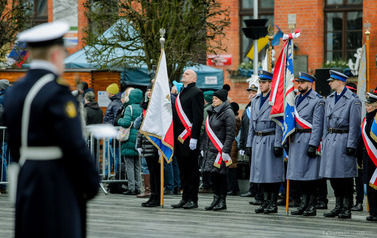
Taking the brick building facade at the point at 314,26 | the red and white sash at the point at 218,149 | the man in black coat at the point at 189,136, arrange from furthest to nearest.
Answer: the brick building facade at the point at 314,26, the man in black coat at the point at 189,136, the red and white sash at the point at 218,149

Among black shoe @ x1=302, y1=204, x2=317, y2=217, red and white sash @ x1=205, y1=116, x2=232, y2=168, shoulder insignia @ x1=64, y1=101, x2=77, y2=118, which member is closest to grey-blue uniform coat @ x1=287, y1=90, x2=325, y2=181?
black shoe @ x1=302, y1=204, x2=317, y2=217

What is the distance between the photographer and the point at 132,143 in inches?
565

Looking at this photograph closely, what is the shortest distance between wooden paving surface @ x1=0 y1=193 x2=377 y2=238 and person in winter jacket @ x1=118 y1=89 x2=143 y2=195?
161 cm

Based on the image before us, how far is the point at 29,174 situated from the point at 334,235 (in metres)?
5.69

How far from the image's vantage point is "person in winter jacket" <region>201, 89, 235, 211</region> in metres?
11.8

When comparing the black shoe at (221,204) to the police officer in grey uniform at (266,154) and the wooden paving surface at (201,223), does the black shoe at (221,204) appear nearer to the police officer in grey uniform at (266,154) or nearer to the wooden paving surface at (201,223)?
the wooden paving surface at (201,223)

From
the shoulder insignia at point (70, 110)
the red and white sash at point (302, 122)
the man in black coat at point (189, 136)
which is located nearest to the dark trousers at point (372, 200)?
the red and white sash at point (302, 122)

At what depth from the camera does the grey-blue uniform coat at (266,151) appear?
11633 mm

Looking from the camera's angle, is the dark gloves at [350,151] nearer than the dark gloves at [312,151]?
Yes

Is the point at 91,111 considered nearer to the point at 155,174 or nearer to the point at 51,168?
the point at 155,174

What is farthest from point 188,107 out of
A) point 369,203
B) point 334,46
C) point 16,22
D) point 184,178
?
point 334,46

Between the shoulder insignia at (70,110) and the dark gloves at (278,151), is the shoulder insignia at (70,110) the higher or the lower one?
the higher one

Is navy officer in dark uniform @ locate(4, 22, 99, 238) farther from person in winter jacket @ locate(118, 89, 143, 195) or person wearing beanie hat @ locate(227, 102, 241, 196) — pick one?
person wearing beanie hat @ locate(227, 102, 241, 196)

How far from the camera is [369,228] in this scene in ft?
33.6
